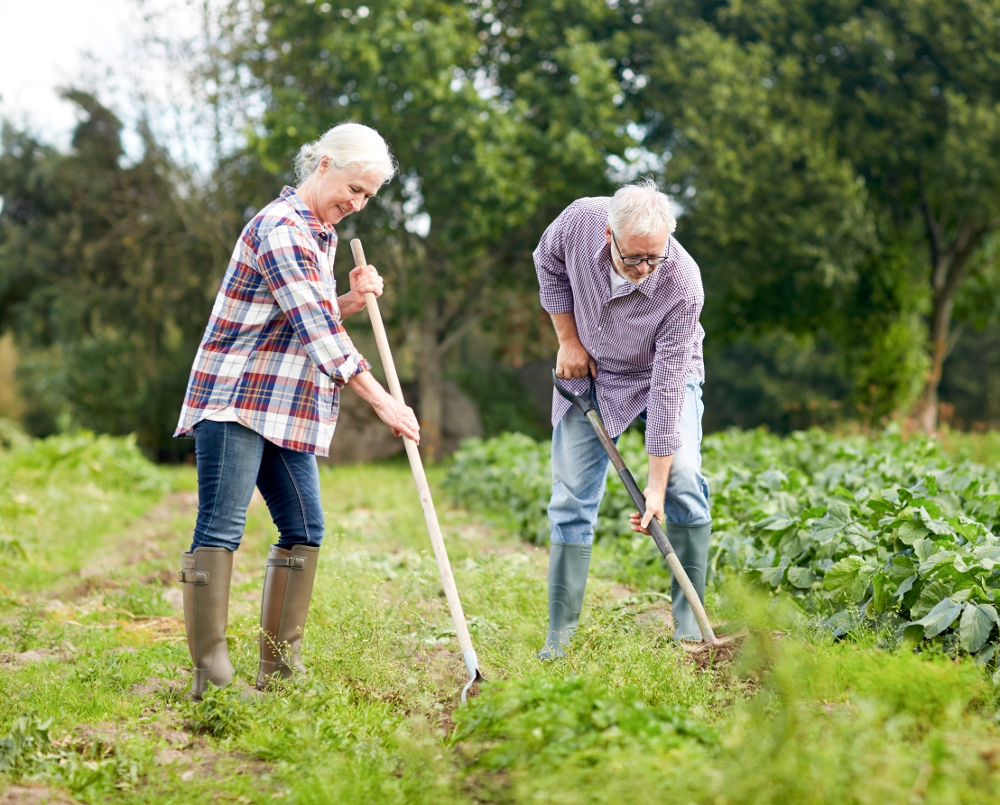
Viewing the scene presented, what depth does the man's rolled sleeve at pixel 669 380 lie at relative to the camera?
3.38 meters

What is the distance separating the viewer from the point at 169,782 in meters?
2.52

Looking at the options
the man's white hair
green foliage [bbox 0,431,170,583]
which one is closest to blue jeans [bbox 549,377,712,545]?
the man's white hair

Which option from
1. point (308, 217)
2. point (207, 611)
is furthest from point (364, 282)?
point (207, 611)

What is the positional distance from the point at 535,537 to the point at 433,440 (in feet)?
28.1

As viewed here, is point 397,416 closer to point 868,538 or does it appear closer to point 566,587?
point 566,587

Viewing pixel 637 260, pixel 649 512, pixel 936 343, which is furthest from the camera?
pixel 936 343

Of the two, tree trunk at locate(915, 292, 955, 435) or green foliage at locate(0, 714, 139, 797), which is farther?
tree trunk at locate(915, 292, 955, 435)

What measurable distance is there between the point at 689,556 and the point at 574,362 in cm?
90

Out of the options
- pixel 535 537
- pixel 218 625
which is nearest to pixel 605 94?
pixel 535 537

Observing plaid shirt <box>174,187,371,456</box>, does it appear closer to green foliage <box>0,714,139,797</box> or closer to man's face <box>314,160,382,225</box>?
man's face <box>314,160,382,225</box>

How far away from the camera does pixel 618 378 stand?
3643mm

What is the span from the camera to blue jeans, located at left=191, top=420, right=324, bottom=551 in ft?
9.94

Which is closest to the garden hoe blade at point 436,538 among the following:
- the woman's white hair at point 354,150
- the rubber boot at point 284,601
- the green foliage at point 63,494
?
the woman's white hair at point 354,150

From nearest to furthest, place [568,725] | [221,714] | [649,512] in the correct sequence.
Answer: [568,725]
[221,714]
[649,512]
